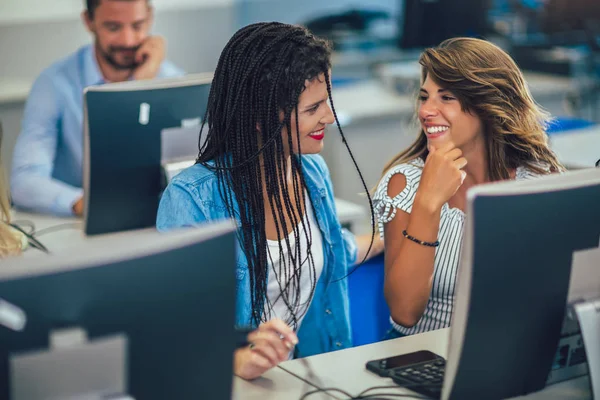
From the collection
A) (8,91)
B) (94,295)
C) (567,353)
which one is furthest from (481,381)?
(8,91)

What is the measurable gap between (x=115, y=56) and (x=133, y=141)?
1043 mm

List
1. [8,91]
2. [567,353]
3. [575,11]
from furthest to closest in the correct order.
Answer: [575,11]
[8,91]
[567,353]

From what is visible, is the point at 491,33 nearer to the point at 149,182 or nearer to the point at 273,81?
the point at 149,182

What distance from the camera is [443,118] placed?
190 centimetres

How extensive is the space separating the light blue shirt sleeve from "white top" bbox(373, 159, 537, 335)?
3.66 ft

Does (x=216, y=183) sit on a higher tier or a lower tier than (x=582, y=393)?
higher

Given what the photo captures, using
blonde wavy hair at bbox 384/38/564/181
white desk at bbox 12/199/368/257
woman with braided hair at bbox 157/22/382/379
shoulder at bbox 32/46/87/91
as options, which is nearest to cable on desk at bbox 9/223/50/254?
white desk at bbox 12/199/368/257

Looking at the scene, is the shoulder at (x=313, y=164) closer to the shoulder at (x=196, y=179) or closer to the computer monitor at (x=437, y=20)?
the shoulder at (x=196, y=179)

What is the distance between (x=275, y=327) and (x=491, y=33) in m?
4.16

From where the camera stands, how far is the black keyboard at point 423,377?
55.4 inches

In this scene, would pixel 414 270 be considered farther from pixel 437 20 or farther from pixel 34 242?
pixel 437 20

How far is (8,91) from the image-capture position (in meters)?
4.35

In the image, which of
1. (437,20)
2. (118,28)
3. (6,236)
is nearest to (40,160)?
(118,28)

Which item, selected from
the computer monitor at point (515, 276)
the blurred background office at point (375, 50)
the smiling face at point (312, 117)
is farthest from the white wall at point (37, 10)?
the computer monitor at point (515, 276)
